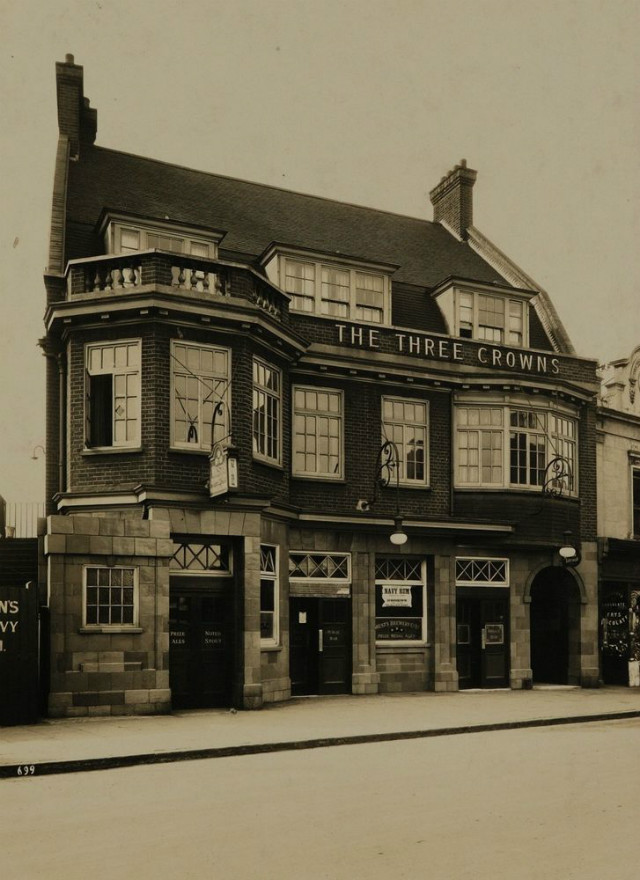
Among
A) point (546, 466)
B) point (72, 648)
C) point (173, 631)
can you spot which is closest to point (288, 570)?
point (173, 631)

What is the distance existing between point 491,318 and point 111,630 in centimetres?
1303

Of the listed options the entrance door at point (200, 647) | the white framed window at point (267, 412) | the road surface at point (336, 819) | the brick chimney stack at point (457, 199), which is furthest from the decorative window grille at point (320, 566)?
the brick chimney stack at point (457, 199)

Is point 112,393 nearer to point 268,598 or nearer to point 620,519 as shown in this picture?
point 268,598

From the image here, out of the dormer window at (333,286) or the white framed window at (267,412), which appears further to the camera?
the dormer window at (333,286)

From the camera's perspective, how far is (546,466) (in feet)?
76.5

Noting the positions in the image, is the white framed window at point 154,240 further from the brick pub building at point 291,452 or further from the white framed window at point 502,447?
the white framed window at point 502,447

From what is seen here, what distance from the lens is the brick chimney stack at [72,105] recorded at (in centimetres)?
2361

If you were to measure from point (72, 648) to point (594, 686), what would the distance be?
1363 centimetres

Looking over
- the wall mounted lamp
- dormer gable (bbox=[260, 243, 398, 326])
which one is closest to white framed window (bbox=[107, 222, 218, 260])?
dormer gable (bbox=[260, 243, 398, 326])

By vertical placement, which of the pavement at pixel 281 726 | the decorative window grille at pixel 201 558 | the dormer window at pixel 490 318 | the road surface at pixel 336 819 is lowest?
the pavement at pixel 281 726

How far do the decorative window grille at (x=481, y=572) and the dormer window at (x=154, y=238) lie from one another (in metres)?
9.10

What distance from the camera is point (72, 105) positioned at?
2383 centimetres

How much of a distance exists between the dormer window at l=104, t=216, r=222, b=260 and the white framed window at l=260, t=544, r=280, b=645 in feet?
20.7

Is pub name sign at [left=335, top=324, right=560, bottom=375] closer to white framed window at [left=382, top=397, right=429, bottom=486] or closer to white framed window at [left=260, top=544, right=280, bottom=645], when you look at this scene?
white framed window at [left=382, top=397, right=429, bottom=486]
